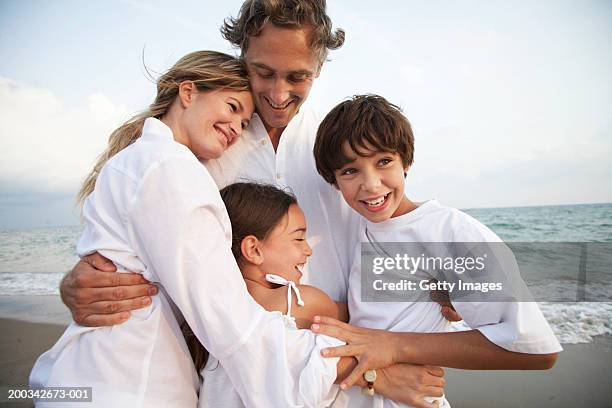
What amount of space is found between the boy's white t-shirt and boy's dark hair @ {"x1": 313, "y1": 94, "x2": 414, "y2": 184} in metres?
0.33

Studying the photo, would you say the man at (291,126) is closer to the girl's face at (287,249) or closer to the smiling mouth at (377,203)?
the girl's face at (287,249)

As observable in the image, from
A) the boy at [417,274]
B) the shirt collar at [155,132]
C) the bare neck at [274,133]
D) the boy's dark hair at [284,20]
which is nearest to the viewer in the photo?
the boy at [417,274]

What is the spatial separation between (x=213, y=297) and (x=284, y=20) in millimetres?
1454

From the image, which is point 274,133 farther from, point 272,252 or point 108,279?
point 108,279

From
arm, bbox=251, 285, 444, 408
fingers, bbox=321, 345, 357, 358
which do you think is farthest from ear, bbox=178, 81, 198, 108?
fingers, bbox=321, 345, 357, 358

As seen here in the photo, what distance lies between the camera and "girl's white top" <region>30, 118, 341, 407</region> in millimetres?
1456

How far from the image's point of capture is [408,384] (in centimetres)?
177

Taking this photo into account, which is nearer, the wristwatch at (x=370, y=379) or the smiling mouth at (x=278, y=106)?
the wristwatch at (x=370, y=379)

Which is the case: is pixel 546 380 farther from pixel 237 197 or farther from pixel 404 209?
pixel 237 197

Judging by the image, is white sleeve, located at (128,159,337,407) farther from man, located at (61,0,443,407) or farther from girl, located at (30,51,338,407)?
man, located at (61,0,443,407)

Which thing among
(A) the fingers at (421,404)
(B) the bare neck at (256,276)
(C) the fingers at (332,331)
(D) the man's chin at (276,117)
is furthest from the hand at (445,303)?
(D) the man's chin at (276,117)

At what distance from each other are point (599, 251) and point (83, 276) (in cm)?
1504

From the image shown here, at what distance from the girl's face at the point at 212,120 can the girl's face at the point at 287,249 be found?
0.49 m

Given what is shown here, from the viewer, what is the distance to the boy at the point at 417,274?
1684mm
